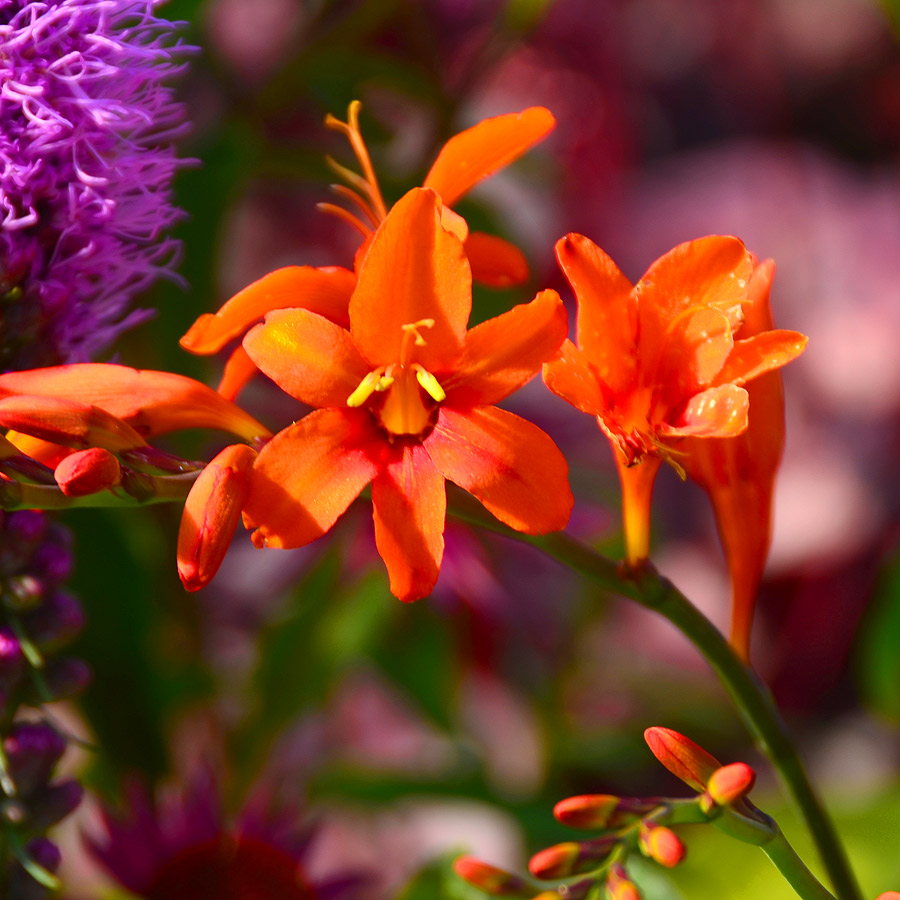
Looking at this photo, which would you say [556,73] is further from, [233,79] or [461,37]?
[233,79]

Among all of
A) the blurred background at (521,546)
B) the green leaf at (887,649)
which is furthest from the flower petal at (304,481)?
the green leaf at (887,649)

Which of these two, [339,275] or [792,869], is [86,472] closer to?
[339,275]

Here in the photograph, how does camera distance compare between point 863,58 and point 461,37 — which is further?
point 863,58

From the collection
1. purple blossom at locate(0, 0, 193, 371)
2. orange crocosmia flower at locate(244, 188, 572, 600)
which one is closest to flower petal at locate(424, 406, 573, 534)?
orange crocosmia flower at locate(244, 188, 572, 600)

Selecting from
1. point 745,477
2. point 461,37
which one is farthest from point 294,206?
point 745,477

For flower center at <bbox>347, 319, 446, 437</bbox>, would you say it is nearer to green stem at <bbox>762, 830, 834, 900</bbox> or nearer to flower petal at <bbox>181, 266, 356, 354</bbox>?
flower petal at <bbox>181, 266, 356, 354</bbox>

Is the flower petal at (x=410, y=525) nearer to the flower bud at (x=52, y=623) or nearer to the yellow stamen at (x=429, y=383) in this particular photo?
the yellow stamen at (x=429, y=383)
